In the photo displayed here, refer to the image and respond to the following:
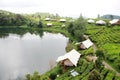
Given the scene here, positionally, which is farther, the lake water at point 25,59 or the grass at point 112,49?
the grass at point 112,49

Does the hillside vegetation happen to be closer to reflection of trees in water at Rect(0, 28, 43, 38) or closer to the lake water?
the lake water

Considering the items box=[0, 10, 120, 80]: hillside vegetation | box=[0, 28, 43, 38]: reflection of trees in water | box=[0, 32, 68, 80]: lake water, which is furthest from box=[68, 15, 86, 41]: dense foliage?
box=[0, 28, 43, 38]: reflection of trees in water

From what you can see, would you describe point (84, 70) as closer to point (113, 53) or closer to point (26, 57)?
point (113, 53)

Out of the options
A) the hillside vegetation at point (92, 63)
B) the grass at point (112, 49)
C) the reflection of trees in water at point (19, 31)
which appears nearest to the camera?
the hillside vegetation at point (92, 63)

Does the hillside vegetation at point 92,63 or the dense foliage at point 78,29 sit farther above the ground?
the dense foliage at point 78,29

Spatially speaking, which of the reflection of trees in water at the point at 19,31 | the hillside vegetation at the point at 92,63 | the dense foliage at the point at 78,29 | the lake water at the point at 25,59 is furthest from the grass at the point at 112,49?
the reflection of trees in water at the point at 19,31

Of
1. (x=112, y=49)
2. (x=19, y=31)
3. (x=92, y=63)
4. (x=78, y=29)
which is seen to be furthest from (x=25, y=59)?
(x=19, y=31)

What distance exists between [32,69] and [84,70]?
15107 millimetres

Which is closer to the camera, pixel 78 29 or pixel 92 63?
pixel 92 63

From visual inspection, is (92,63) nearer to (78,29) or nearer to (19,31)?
(78,29)

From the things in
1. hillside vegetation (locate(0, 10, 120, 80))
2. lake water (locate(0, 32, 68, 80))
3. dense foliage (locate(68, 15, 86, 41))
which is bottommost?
lake water (locate(0, 32, 68, 80))

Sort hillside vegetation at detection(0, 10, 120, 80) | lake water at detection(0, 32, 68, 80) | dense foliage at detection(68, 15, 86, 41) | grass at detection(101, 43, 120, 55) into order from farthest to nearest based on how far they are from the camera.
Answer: dense foliage at detection(68, 15, 86, 41) < grass at detection(101, 43, 120, 55) < lake water at detection(0, 32, 68, 80) < hillside vegetation at detection(0, 10, 120, 80)

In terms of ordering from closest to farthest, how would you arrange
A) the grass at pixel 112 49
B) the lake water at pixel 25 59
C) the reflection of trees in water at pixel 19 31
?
the lake water at pixel 25 59 → the grass at pixel 112 49 → the reflection of trees in water at pixel 19 31

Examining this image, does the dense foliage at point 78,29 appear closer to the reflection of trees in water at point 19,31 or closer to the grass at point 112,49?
the grass at point 112,49
